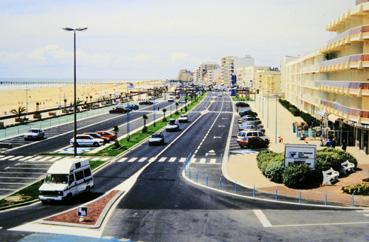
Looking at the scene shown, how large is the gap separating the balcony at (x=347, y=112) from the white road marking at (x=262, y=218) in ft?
79.8

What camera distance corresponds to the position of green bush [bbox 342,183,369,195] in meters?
34.2

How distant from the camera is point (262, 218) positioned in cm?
2870

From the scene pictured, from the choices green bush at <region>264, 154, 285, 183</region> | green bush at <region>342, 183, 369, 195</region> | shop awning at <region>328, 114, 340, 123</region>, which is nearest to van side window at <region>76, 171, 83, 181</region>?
green bush at <region>264, 154, 285, 183</region>

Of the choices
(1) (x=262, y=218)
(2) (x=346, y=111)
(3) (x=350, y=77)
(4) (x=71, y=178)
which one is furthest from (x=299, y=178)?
(3) (x=350, y=77)

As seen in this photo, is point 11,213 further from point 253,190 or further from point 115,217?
point 253,190

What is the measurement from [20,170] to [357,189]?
27834mm

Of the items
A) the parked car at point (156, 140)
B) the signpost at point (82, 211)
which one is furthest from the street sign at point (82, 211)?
the parked car at point (156, 140)

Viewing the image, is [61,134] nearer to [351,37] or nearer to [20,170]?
[20,170]

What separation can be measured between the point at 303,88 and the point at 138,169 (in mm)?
71398

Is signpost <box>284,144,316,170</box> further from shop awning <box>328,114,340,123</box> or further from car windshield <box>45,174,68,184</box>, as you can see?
shop awning <box>328,114,340,123</box>

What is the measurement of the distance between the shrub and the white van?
14.4 meters

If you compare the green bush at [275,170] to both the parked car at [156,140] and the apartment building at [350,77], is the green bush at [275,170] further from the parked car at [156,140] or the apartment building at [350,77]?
the parked car at [156,140]

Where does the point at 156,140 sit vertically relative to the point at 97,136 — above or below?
below

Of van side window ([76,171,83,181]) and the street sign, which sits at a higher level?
van side window ([76,171,83,181])
